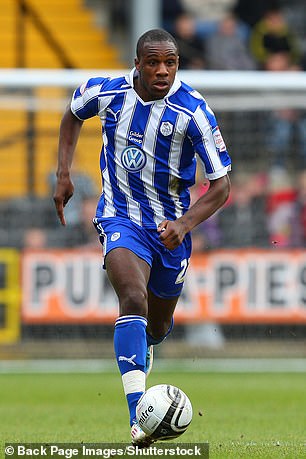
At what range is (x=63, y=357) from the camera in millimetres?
13219

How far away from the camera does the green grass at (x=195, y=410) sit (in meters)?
6.65

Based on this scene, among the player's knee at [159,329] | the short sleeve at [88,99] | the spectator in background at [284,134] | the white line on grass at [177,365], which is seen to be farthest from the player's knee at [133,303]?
the spectator in background at [284,134]

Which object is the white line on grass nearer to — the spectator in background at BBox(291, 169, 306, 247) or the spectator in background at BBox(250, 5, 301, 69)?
the spectator in background at BBox(291, 169, 306, 247)

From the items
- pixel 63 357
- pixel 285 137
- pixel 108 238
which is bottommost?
pixel 63 357

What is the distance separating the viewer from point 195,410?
8.74 metres

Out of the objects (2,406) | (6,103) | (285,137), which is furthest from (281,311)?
(2,406)

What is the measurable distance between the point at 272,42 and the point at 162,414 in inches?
436

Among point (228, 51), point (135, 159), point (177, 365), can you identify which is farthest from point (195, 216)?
point (228, 51)

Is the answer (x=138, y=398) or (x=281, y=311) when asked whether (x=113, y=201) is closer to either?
(x=138, y=398)

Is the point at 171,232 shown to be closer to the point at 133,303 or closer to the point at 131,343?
the point at 133,303

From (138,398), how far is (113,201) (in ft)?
4.05

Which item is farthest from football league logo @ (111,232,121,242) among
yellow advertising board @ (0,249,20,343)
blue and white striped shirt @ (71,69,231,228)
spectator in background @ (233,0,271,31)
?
spectator in background @ (233,0,271,31)

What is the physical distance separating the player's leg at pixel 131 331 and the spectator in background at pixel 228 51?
10595 millimetres

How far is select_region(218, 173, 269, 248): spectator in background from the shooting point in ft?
43.4
